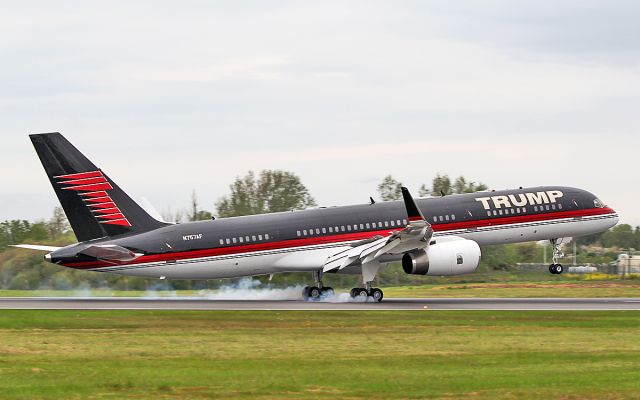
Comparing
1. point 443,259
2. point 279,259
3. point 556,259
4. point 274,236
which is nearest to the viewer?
point 443,259

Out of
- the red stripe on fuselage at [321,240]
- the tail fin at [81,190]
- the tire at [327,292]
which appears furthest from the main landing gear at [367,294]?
the tail fin at [81,190]

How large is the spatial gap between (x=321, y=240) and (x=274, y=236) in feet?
9.60

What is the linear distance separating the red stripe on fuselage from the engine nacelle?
4.96 metres

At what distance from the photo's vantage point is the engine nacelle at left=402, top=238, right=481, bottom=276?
5941 centimetres

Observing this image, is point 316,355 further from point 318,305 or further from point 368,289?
point 368,289

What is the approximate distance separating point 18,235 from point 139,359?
91.7 metres

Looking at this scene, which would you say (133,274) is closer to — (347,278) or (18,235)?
(347,278)

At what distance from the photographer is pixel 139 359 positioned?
32875 mm

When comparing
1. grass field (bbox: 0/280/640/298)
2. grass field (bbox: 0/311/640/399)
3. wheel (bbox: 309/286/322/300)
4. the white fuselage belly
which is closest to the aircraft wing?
the white fuselage belly

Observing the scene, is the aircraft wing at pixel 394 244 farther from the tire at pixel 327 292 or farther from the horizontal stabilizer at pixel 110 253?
the horizontal stabilizer at pixel 110 253

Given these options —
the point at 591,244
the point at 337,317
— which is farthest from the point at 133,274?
the point at 591,244

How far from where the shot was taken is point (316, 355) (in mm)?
34125

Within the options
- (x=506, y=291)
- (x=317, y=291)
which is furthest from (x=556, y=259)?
(x=317, y=291)

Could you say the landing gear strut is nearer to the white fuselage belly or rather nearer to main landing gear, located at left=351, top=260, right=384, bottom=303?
the white fuselage belly
